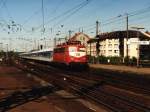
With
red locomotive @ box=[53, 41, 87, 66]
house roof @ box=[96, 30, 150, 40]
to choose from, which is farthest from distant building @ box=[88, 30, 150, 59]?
red locomotive @ box=[53, 41, 87, 66]

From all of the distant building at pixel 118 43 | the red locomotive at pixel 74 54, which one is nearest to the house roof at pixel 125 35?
the distant building at pixel 118 43

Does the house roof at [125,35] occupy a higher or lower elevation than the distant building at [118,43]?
higher

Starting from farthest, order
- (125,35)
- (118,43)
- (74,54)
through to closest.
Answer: (118,43)
(125,35)
(74,54)

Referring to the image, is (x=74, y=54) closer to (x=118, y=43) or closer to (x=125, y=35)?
(x=125, y=35)

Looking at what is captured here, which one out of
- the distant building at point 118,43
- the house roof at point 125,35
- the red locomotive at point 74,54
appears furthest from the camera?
the distant building at point 118,43

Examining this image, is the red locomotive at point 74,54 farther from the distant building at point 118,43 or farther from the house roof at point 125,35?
the house roof at point 125,35

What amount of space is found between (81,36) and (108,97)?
396 feet

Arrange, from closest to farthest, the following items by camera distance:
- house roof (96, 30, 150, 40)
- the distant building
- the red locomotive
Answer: the red locomotive → house roof (96, 30, 150, 40) → the distant building

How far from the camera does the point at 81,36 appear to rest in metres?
141

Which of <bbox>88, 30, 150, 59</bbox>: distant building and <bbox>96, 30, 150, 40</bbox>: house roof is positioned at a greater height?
<bbox>96, 30, 150, 40</bbox>: house roof

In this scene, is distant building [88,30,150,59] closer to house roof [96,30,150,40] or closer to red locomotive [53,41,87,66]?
house roof [96,30,150,40]

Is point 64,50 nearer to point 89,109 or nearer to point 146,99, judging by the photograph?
point 146,99

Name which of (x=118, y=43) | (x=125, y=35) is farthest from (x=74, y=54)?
(x=118, y=43)

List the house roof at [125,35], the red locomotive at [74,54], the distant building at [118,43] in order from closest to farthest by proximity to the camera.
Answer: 1. the red locomotive at [74,54]
2. the house roof at [125,35]
3. the distant building at [118,43]
